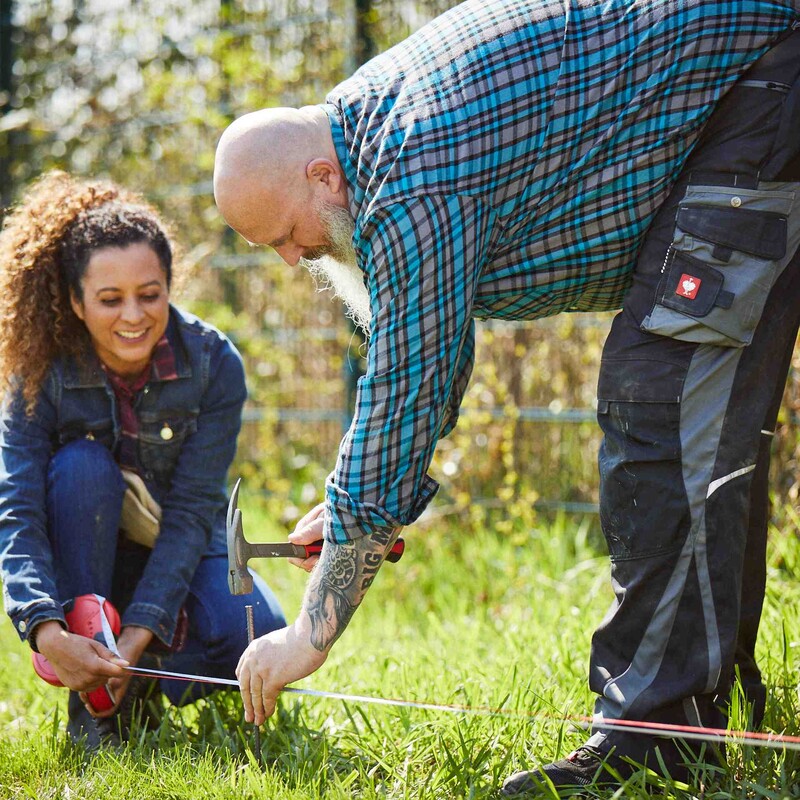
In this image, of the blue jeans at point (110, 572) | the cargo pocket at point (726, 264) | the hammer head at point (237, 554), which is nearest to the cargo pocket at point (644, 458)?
the cargo pocket at point (726, 264)

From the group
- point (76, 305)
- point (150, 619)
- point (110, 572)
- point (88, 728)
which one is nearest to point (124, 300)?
point (76, 305)

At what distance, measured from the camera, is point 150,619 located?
2717mm

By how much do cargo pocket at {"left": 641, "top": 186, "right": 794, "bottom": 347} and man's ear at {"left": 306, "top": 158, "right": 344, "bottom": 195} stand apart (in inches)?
27.5

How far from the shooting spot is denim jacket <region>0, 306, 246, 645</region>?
2678 millimetres

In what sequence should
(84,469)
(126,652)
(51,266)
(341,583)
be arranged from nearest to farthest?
(341,583), (126,652), (84,469), (51,266)

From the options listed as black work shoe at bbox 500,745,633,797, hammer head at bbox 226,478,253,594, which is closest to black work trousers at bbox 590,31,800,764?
black work shoe at bbox 500,745,633,797

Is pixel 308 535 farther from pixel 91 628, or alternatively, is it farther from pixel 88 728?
pixel 88 728

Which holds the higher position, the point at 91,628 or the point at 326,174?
the point at 326,174

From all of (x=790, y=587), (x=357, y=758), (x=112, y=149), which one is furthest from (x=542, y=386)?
(x=112, y=149)

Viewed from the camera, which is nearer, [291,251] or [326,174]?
[326,174]

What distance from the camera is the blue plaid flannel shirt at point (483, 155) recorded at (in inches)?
77.1

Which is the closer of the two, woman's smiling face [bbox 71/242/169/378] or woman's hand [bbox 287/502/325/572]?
woman's hand [bbox 287/502/325/572]

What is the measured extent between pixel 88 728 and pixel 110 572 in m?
0.40

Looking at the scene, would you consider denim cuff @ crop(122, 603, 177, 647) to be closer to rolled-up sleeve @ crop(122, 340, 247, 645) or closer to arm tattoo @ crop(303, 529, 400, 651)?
rolled-up sleeve @ crop(122, 340, 247, 645)
